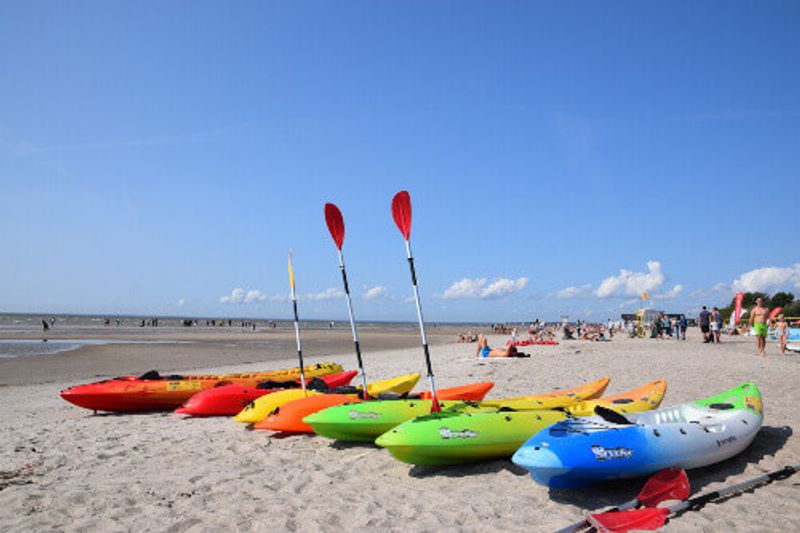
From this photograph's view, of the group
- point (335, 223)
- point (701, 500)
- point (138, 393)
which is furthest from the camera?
point (138, 393)

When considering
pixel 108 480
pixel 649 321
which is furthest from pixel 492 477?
pixel 649 321

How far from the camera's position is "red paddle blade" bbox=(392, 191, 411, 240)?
7.36 meters

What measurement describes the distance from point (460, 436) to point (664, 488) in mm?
1703

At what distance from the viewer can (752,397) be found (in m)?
6.03

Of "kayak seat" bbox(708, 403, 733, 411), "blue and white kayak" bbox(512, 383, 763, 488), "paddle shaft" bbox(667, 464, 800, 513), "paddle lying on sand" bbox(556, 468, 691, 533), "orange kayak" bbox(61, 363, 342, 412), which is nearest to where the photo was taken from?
"paddle shaft" bbox(667, 464, 800, 513)

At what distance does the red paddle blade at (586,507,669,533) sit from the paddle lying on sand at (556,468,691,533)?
0.13 metres

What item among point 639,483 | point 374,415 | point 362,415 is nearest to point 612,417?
point 639,483

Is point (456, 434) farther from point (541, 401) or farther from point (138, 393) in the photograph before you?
point (138, 393)

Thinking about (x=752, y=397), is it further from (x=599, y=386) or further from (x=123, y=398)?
(x=123, y=398)

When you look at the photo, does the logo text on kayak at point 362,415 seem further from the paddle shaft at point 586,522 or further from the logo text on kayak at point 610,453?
the paddle shaft at point 586,522

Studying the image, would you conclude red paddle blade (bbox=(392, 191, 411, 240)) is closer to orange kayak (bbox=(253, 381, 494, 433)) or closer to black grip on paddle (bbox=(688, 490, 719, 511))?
orange kayak (bbox=(253, 381, 494, 433))

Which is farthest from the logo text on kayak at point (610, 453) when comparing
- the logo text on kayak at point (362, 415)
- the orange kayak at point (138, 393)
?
the orange kayak at point (138, 393)

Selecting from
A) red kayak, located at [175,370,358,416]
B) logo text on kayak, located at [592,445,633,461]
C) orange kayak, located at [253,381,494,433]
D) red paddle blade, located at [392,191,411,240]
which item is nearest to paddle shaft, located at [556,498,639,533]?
logo text on kayak, located at [592,445,633,461]

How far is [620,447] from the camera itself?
446cm
